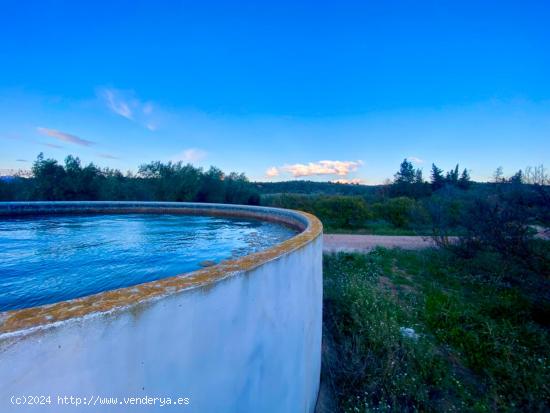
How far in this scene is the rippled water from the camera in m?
1.98

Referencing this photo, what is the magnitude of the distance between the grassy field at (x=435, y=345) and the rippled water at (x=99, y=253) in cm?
165

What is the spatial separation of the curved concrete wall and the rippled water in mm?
1197

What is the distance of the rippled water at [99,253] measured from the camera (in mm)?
1977

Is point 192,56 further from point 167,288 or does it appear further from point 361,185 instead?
point 361,185

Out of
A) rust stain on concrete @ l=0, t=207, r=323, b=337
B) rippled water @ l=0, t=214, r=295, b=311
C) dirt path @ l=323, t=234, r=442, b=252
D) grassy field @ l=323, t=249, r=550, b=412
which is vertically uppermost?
rust stain on concrete @ l=0, t=207, r=323, b=337

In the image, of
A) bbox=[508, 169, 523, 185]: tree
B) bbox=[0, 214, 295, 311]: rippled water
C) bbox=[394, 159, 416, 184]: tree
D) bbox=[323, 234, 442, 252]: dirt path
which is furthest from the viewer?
bbox=[394, 159, 416, 184]: tree

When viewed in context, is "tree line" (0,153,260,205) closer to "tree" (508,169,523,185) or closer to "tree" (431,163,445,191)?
"tree" (508,169,523,185)

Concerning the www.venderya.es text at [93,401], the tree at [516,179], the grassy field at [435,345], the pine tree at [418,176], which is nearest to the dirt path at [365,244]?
the grassy field at [435,345]

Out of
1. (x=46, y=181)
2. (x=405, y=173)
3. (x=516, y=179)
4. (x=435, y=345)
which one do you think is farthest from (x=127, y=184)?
(x=405, y=173)

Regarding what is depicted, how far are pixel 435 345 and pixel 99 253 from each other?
444 centimetres

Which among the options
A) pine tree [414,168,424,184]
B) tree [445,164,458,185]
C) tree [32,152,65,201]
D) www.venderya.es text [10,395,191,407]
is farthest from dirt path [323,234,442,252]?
tree [445,164,458,185]

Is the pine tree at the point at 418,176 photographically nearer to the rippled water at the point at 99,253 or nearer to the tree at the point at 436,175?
the tree at the point at 436,175

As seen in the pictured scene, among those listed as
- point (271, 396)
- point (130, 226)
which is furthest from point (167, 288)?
point (130, 226)

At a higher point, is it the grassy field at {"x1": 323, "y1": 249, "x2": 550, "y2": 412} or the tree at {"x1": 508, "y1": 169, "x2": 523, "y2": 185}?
the tree at {"x1": 508, "y1": 169, "x2": 523, "y2": 185}
